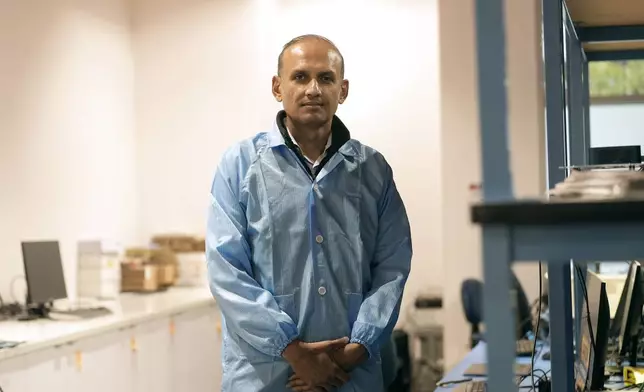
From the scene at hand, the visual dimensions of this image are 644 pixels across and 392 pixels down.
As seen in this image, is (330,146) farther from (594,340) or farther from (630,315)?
(630,315)

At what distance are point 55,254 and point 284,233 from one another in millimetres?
2713

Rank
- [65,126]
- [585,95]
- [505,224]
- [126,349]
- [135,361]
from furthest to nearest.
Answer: [65,126], [135,361], [126,349], [585,95], [505,224]

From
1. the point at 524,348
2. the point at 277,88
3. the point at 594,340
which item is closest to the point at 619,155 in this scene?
the point at 594,340

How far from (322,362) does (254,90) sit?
4402 millimetres

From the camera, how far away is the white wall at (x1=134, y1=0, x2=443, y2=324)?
624cm

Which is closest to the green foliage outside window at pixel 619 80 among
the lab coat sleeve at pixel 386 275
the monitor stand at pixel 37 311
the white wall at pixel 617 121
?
the white wall at pixel 617 121

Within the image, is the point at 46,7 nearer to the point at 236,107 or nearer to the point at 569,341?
the point at 236,107

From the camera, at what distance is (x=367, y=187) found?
241 centimetres

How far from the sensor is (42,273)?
451cm

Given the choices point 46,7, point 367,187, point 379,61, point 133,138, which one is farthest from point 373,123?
point 367,187

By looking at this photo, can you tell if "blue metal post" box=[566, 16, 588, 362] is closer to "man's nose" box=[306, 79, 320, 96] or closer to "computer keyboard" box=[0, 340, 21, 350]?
"man's nose" box=[306, 79, 320, 96]

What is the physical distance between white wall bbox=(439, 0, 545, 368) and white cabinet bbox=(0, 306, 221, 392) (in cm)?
149

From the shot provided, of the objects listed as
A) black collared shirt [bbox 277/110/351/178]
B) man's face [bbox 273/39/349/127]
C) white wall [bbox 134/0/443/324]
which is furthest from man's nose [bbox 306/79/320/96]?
white wall [bbox 134/0/443/324]

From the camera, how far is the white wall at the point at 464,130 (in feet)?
17.4
